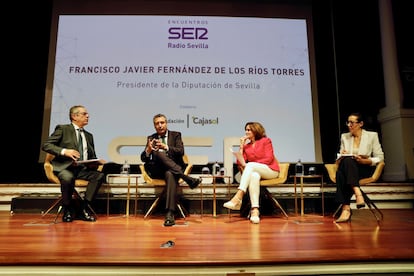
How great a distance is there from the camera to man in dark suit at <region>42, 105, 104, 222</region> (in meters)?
3.04

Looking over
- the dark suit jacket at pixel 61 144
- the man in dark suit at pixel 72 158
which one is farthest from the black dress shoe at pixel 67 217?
the dark suit jacket at pixel 61 144

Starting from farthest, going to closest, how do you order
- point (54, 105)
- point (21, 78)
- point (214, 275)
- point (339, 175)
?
point (21, 78), point (54, 105), point (339, 175), point (214, 275)

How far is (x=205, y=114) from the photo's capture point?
183 inches

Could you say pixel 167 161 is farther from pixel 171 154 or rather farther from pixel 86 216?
pixel 86 216

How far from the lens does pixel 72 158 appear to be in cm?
302

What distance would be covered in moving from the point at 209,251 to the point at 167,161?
154cm

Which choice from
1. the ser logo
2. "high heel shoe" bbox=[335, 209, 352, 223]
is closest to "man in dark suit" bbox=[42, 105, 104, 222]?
the ser logo

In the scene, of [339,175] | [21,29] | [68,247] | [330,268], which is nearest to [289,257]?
[330,268]

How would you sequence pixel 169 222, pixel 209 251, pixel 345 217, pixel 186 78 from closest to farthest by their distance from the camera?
pixel 209 251, pixel 169 222, pixel 345 217, pixel 186 78

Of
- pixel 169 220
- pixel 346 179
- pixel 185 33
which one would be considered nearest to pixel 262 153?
pixel 346 179

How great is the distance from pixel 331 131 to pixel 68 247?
4.39 meters

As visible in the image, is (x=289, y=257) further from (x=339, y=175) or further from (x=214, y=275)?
(x=339, y=175)

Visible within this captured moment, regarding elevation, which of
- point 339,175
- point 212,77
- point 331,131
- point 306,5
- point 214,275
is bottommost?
point 214,275

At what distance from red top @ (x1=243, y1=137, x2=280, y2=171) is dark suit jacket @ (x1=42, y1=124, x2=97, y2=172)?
1703 millimetres
